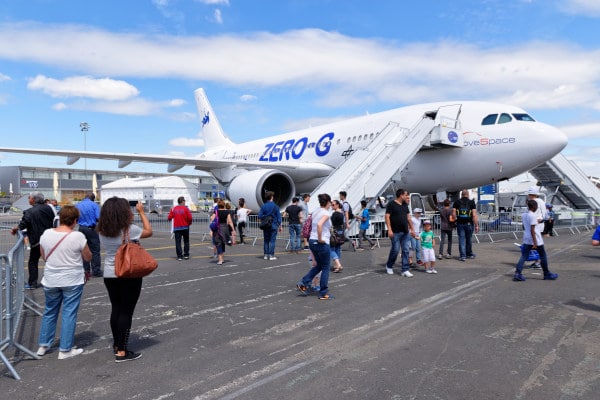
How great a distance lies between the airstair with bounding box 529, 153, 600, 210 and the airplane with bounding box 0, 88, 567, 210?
5011 mm

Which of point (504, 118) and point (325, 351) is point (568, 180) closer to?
point (504, 118)

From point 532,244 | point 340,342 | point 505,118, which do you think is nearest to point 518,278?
point 532,244

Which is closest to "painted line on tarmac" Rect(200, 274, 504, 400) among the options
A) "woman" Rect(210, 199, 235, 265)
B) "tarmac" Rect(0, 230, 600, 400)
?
"tarmac" Rect(0, 230, 600, 400)

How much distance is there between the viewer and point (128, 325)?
4371 mm

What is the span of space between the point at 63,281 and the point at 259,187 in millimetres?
11836

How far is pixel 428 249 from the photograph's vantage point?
29.6ft

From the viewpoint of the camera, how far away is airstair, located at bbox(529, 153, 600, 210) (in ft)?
60.4

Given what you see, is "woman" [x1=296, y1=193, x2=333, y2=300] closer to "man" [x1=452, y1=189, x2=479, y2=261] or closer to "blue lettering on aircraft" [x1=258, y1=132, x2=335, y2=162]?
"man" [x1=452, y1=189, x2=479, y2=261]

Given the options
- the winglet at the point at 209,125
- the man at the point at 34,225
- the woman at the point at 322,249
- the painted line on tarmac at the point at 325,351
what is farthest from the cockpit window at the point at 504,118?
the winglet at the point at 209,125

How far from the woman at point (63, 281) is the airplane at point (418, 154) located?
33.0ft

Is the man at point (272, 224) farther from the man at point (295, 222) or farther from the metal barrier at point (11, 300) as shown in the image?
the metal barrier at point (11, 300)

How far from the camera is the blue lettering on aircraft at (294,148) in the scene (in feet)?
62.0

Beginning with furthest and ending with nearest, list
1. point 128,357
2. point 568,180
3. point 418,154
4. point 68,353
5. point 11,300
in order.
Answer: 1. point 568,180
2. point 418,154
3. point 11,300
4. point 68,353
5. point 128,357

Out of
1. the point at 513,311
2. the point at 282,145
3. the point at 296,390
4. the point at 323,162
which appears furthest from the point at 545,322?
the point at 282,145
